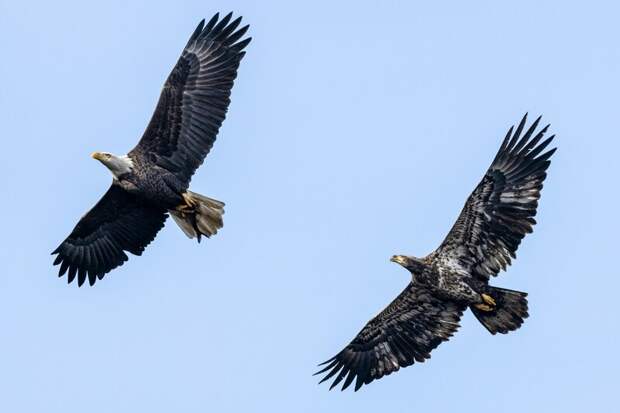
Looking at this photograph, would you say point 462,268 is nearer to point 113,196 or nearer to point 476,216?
point 476,216

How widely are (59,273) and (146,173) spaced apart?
2998 millimetres

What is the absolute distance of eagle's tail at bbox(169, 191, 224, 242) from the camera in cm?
2194

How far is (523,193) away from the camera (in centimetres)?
2091

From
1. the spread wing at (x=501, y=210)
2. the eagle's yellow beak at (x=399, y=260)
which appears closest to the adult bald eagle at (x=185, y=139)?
the eagle's yellow beak at (x=399, y=260)

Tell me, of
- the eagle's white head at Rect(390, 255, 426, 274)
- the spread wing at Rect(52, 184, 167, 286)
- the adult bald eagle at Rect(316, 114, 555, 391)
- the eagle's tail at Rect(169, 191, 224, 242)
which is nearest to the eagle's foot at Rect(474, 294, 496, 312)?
the adult bald eagle at Rect(316, 114, 555, 391)

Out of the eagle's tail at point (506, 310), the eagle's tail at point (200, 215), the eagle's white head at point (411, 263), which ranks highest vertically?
the eagle's tail at point (200, 215)

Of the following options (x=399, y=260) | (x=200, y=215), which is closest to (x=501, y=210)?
(x=399, y=260)

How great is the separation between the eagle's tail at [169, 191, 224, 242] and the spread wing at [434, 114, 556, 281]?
11.5 ft

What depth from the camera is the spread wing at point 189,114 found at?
21703mm

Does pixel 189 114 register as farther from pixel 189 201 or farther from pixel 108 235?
pixel 108 235

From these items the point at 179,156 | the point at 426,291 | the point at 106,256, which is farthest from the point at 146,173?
the point at 426,291

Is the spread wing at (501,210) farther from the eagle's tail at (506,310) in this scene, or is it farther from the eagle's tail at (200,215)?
the eagle's tail at (200,215)

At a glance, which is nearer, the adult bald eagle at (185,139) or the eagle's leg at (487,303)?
the eagle's leg at (487,303)

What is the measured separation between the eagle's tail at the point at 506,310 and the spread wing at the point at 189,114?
16.2 ft
